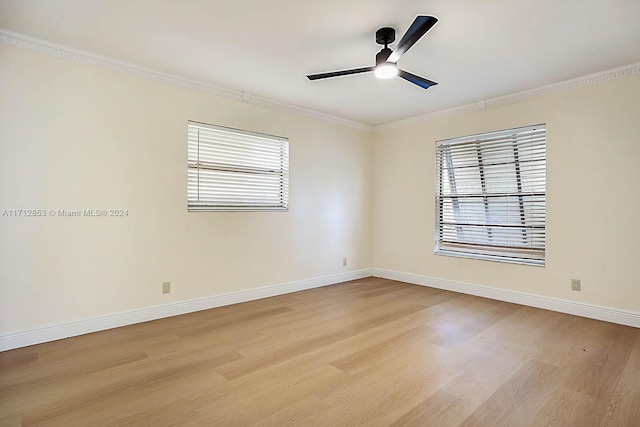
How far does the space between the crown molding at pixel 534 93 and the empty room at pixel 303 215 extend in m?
0.03

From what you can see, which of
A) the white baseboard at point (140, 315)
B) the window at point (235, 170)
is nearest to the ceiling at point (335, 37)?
the window at point (235, 170)

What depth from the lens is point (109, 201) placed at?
317 centimetres

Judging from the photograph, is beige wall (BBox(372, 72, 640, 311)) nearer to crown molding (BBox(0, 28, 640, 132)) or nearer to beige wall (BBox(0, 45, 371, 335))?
crown molding (BBox(0, 28, 640, 132))

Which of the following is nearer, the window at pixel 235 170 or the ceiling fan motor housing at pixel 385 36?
the ceiling fan motor housing at pixel 385 36

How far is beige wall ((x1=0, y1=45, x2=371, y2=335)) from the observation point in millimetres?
2754

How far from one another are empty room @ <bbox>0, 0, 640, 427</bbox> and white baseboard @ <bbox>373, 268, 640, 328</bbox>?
1.1 inches

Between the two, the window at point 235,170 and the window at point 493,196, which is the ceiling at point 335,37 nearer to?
the window at point 235,170

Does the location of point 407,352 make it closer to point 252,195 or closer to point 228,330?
point 228,330

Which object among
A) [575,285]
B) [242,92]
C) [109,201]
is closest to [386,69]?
[242,92]

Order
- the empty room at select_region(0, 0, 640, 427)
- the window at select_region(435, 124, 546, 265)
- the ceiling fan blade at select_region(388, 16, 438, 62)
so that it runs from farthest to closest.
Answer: the window at select_region(435, 124, 546, 265), the empty room at select_region(0, 0, 640, 427), the ceiling fan blade at select_region(388, 16, 438, 62)

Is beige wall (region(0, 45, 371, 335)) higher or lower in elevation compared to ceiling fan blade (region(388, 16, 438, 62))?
lower

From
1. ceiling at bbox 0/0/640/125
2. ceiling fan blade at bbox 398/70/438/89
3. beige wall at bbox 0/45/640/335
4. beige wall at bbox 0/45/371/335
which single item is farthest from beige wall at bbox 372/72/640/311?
beige wall at bbox 0/45/371/335

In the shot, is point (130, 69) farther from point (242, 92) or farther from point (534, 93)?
point (534, 93)

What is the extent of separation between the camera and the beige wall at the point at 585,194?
333cm
